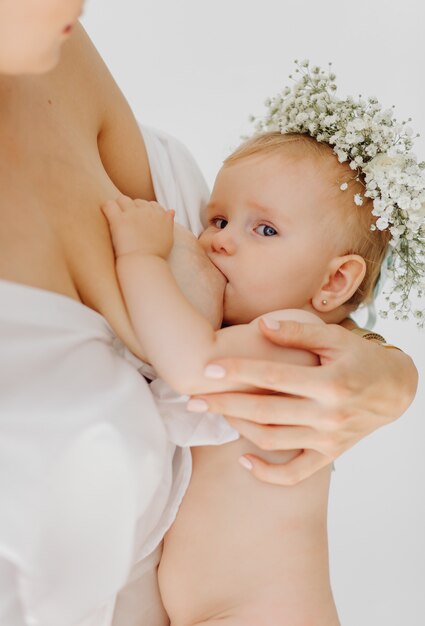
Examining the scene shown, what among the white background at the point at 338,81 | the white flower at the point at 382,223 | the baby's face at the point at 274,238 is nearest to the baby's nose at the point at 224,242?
the baby's face at the point at 274,238

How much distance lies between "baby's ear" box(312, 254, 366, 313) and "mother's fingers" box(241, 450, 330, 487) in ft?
1.10

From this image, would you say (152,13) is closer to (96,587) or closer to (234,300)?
(234,300)

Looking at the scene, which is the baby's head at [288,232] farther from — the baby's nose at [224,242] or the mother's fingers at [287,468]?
the mother's fingers at [287,468]

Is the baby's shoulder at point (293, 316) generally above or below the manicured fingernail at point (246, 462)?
above

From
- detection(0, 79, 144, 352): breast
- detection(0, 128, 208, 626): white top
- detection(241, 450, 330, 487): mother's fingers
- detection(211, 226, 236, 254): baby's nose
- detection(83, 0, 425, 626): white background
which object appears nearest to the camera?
detection(0, 128, 208, 626): white top

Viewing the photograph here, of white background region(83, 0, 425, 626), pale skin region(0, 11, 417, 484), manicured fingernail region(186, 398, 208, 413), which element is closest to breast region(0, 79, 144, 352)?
pale skin region(0, 11, 417, 484)

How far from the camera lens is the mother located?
110cm

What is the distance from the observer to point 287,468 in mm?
1435

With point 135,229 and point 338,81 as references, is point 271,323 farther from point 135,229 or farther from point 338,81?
point 338,81

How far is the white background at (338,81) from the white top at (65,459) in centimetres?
182

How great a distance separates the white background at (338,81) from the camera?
2873mm

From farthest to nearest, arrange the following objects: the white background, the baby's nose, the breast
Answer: the white background < the baby's nose < the breast

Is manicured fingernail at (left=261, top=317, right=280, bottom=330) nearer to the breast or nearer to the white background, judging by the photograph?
the breast

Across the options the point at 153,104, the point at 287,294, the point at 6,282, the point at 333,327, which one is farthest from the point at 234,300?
the point at 153,104
